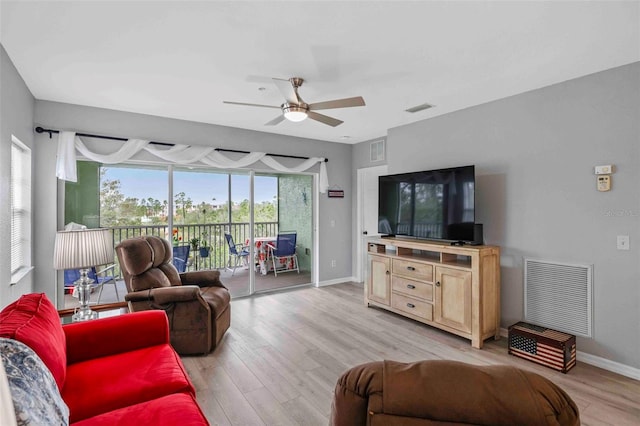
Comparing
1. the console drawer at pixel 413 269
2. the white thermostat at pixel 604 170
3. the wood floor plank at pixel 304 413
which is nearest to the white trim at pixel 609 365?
the console drawer at pixel 413 269

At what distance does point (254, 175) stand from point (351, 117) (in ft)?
6.08

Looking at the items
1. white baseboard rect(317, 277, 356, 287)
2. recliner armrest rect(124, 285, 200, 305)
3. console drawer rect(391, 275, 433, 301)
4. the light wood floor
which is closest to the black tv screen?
console drawer rect(391, 275, 433, 301)

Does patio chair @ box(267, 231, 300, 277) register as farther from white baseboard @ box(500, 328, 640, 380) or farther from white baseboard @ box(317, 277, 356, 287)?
white baseboard @ box(500, 328, 640, 380)

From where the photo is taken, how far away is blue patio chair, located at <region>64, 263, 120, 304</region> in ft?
12.5

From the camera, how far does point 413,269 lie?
3.97m

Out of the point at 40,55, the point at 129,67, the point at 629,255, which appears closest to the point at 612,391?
the point at 629,255

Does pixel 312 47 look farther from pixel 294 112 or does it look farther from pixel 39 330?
pixel 39 330

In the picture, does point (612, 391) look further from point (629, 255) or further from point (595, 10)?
point (595, 10)

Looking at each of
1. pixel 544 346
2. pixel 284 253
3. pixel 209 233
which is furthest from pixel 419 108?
pixel 209 233

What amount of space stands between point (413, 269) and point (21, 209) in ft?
14.0

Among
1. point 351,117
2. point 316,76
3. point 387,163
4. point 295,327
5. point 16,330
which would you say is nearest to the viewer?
point 16,330

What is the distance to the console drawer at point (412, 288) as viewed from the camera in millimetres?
3795

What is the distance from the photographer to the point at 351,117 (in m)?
4.34

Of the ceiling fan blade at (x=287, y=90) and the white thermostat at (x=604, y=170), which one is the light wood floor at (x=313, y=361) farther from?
the ceiling fan blade at (x=287, y=90)
